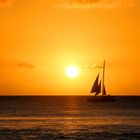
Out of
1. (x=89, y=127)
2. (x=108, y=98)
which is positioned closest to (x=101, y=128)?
(x=89, y=127)

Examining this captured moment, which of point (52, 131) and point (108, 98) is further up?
point (108, 98)

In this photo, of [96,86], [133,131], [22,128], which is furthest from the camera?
[96,86]

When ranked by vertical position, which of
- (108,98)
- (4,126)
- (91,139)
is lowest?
(91,139)

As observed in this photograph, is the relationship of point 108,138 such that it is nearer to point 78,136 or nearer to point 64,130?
point 78,136

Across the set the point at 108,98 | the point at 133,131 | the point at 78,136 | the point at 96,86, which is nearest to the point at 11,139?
the point at 78,136

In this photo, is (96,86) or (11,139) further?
(96,86)

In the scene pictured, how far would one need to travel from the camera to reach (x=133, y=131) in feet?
242

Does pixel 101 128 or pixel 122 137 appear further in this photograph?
pixel 101 128

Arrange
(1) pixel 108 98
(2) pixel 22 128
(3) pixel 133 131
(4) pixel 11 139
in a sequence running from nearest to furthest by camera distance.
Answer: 1. (4) pixel 11 139
2. (3) pixel 133 131
3. (2) pixel 22 128
4. (1) pixel 108 98

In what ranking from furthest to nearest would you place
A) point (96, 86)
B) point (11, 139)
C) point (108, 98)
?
1. point (108, 98)
2. point (96, 86)
3. point (11, 139)

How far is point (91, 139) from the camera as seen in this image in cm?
6431

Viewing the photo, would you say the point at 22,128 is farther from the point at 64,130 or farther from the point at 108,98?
the point at 108,98

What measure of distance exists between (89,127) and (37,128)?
7603 mm

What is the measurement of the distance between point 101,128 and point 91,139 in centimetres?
1425
